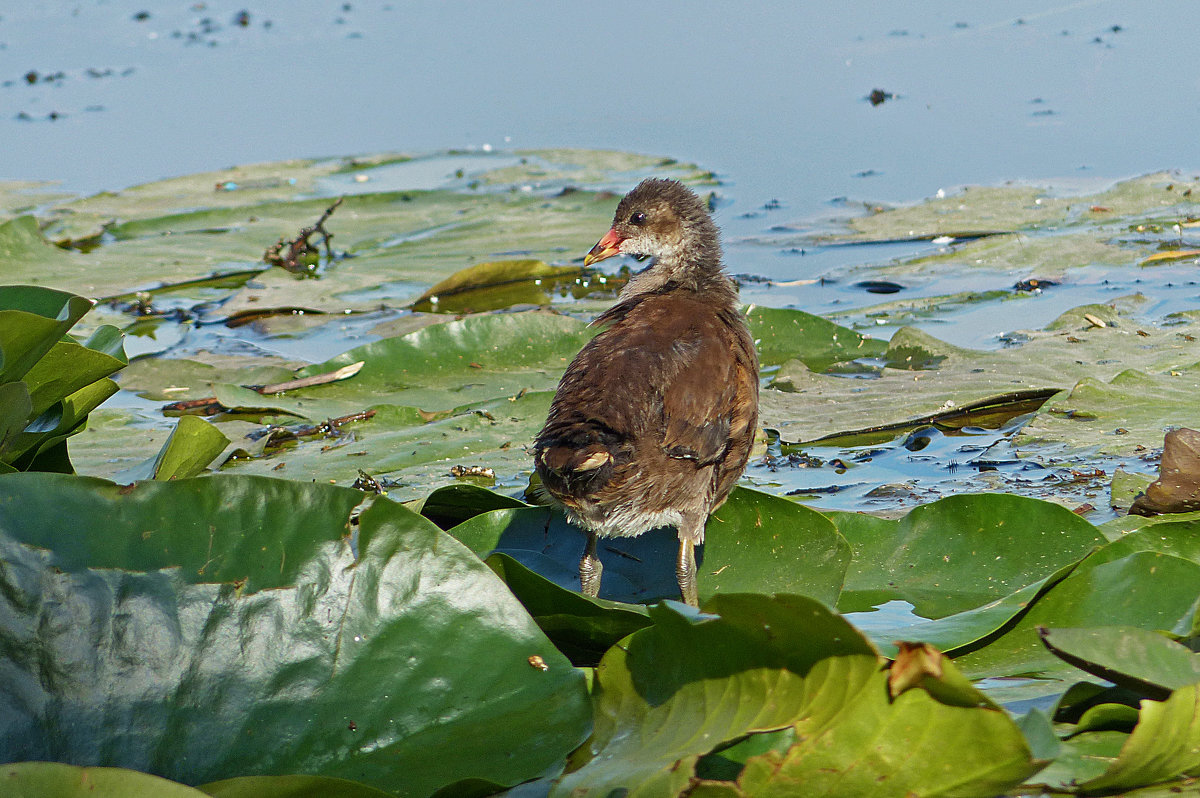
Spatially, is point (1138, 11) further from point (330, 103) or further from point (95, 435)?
point (95, 435)

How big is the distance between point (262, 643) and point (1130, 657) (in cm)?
116

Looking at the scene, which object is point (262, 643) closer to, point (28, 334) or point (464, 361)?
point (28, 334)

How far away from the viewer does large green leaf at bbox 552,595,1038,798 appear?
1.37 meters

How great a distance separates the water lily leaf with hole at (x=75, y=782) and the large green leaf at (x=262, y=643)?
0.21 metres

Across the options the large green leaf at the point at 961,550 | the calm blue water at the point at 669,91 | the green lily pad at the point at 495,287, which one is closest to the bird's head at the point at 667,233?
the large green leaf at the point at 961,550

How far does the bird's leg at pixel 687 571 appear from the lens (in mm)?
2529

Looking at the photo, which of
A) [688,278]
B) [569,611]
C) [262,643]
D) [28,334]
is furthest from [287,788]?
[688,278]

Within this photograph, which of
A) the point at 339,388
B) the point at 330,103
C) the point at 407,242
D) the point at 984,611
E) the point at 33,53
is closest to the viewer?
the point at 984,611

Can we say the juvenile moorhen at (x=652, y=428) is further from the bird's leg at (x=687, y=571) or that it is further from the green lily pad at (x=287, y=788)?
the green lily pad at (x=287, y=788)

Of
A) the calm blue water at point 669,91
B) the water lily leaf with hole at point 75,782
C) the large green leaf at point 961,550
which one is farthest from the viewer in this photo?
the calm blue water at point 669,91

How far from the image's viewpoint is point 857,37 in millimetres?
10445

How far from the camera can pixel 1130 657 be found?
4.98ft

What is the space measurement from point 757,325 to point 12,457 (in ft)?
9.45

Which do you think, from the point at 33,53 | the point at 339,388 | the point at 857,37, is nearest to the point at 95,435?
the point at 339,388
